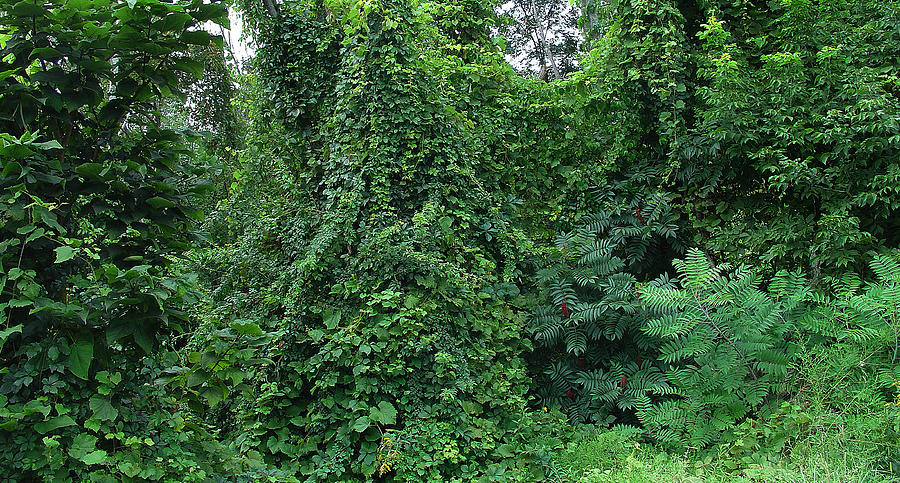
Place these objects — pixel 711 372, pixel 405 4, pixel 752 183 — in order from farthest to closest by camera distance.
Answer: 1. pixel 752 183
2. pixel 405 4
3. pixel 711 372

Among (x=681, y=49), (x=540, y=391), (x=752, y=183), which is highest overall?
(x=681, y=49)

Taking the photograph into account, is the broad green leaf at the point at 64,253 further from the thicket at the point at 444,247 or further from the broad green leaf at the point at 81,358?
the broad green leaf at the point at 81,358

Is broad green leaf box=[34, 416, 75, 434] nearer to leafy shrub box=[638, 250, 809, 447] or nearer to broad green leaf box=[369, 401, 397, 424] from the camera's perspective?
broad green leaf box=[369, 401, 397, 424]

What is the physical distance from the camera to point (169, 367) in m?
2.63

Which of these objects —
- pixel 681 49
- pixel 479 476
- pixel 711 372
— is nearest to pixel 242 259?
pixel 479 476

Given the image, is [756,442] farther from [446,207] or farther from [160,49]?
[160,49]

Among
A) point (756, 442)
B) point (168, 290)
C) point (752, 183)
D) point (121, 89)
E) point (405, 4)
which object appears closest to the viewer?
point (168, 290)

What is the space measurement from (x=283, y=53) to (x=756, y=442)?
4.78 meters

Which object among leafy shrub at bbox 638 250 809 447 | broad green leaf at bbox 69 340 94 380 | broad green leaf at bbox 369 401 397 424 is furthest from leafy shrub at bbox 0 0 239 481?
leafy shrub at bbox 638 250 809 447

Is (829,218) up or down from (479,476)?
up

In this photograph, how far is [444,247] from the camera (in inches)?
173

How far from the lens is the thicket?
2.32m

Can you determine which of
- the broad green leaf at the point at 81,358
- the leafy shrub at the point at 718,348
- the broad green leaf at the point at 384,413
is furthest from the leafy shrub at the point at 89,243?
the leafy shrub at the point at 718,348

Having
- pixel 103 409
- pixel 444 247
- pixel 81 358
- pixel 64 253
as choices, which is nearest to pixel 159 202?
pixel 64 253
